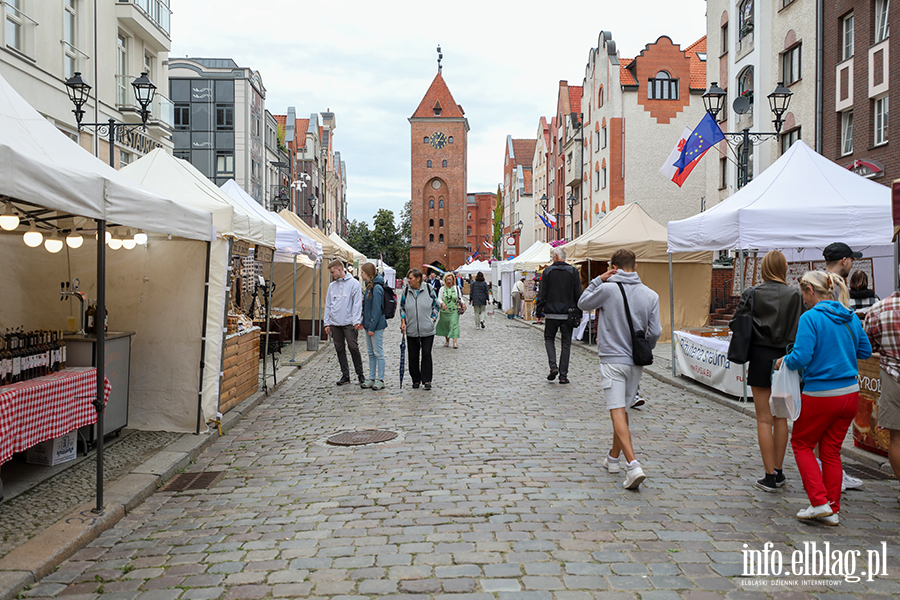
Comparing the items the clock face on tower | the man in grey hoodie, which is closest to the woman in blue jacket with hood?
the man in grey hoodie

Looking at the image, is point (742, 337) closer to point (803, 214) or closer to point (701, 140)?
point (803, 214)

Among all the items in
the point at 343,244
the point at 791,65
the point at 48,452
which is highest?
the point at 791,65

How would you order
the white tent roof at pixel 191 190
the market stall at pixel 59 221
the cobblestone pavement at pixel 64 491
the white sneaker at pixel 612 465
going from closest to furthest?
1. the market stall at pixel 59 221
2. the cobblestone pavement at pixel 64 491
3. the white sneaker at pixel 612 465
4. the white tent roof at pixel 191 190

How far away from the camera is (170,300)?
296 inches

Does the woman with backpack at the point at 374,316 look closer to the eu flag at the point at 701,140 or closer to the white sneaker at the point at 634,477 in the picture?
the white sneaker at the point at 634,477

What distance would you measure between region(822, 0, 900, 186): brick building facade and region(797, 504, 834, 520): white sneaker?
14.5 metres

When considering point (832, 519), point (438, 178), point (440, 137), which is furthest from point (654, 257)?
point (438, 178)

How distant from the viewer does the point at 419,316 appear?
1053 centimetres

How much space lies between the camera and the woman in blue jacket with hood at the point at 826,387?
4668 mm

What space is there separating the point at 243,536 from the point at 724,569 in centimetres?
285

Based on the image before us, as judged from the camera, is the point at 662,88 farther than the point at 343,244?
Yes

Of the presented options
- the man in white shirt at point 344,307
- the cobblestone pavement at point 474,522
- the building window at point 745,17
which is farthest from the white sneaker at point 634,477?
the building window at point 745,17

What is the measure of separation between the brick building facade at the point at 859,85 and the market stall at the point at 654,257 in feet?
14.7

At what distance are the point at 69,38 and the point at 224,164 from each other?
24643 mm
